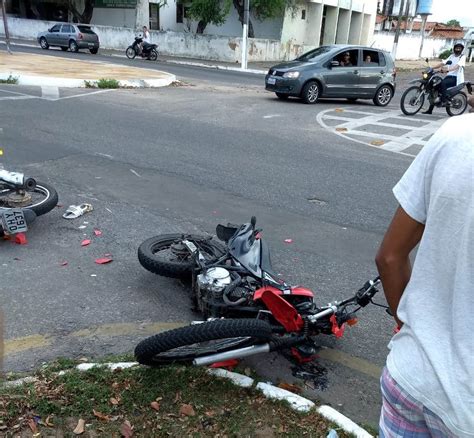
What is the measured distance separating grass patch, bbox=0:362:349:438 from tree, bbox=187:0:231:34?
32588 millimetres

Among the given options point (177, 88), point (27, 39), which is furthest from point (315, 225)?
point (27, 39)

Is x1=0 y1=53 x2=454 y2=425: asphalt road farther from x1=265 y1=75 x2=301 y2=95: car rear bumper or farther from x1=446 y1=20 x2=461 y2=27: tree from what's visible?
x1=446 y1=20 x2=461 y2=27: tree

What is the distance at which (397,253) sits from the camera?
4.75ft

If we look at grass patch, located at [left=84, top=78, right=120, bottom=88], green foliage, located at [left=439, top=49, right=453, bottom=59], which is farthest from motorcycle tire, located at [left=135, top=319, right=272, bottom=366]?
green foliage, located at [left=439, top=49, right=453, bottom=59]

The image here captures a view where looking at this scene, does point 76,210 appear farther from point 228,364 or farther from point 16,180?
point 228,364

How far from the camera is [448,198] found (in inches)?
48.2

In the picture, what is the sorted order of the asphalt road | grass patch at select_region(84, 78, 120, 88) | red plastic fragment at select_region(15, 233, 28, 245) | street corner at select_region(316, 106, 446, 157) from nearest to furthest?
the asphalt road, red plastic fragment at select_region(15, 233, 28, 245), street corner at select_region(316, 106, 446, 157), grass patch at select_region(84, 78, 120, 88)

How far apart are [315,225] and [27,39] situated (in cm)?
4192

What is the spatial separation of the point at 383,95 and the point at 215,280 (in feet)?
47.5

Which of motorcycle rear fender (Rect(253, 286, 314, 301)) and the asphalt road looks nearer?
motorcycle rear fender (Rect(253, 286, 314, 301))

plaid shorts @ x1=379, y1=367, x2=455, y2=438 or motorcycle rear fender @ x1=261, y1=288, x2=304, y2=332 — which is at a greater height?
plaid shorts @ x1=379, y1=367, x2=455, y2=438

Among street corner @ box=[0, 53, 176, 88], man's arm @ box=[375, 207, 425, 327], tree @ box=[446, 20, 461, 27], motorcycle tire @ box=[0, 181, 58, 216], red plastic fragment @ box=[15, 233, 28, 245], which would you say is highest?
tree @ box=[446, 20, 461, 27]

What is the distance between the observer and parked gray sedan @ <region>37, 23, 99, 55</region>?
2948cm

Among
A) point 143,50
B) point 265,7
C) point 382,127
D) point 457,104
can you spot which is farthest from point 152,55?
point 382,127
